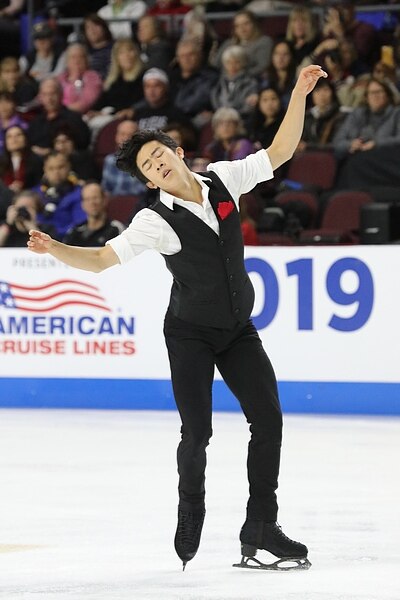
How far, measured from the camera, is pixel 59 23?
14.0 meters

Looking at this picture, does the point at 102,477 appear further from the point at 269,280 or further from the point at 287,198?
the point at 287,198

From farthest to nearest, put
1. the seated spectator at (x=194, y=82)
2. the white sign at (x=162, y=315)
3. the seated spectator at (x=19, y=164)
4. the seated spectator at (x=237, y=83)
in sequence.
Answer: the seated spectator at (x=194, y=82), the seated spectator at (x=19, y=164), the seated spectator at (x=237, y=83), the white sign at (x=162, y=315)

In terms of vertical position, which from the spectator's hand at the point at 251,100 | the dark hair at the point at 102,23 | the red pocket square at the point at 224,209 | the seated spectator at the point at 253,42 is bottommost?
the red pocket square at the point at 224,209

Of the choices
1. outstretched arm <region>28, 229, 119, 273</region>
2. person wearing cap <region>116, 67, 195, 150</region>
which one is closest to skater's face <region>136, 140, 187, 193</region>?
outstretched arm <region>28, 229, 119, 273</region>

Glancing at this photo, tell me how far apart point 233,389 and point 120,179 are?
6.95 meters

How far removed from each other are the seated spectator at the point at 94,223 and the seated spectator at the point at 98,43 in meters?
3.03

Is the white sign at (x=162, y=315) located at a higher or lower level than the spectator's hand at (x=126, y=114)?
lower

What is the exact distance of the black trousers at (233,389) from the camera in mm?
4414

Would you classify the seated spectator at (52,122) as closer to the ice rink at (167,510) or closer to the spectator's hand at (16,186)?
the spectator's hand at (16,186)

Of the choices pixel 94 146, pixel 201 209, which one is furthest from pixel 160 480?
pixel 94 146

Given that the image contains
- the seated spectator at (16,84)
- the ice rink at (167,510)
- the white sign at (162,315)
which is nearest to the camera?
the ice rink at (167,510)

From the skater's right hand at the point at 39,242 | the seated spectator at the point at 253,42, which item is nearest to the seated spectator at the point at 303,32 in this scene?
the seated spectator at the point at 253,42

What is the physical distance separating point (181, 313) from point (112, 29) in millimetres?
9504

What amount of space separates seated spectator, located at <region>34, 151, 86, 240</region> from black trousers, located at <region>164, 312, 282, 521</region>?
654 centimetres
